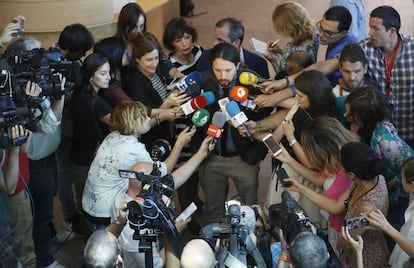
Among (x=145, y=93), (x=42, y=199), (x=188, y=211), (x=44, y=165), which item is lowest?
(x=42, y=199)

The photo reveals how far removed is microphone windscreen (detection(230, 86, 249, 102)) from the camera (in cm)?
351

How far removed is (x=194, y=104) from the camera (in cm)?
357

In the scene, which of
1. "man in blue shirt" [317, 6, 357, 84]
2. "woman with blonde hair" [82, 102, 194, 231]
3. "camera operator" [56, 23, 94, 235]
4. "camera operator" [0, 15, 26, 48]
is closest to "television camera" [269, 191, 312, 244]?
"woman with blonde hair" [82, 102, 194, 231]

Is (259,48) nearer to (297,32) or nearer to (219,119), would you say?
(297,32)

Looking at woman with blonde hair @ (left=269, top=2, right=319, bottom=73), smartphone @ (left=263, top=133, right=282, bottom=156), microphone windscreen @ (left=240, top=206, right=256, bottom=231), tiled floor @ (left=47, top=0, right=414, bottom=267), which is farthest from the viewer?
tiled floor @ (left=47, top=0, right=414, bottom=267)

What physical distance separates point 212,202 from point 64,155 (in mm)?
1028

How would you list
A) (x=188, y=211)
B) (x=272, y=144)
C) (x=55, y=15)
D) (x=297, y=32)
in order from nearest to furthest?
(x=188, y=211) → (x=272, y=144) → (x=297, y=32) → (x=55, y=15)

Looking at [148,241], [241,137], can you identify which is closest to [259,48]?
[241,137]

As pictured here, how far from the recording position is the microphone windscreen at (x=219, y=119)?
3.49 metres

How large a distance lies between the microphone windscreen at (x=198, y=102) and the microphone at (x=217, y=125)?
10 cm

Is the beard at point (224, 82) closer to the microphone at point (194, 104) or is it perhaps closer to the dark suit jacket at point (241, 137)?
the dark suit jacket at point (241, 137)

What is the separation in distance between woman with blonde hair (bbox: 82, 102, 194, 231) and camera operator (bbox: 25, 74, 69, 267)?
1.12 feet

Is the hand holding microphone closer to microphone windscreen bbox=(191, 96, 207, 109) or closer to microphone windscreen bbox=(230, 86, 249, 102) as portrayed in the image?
microphone windscreen bbox=(191, 96, 207, 109)

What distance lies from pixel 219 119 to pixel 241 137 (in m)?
0.26
